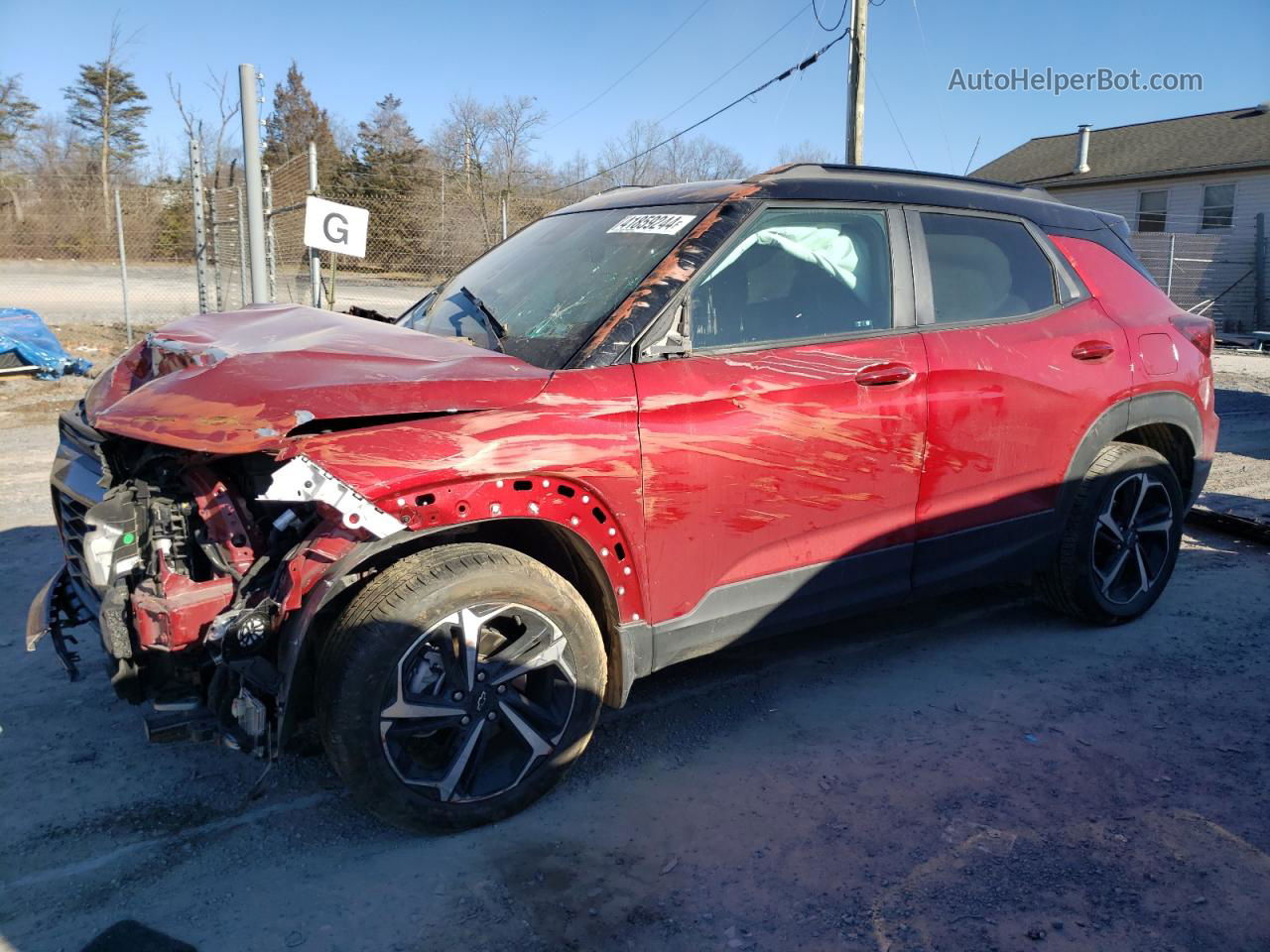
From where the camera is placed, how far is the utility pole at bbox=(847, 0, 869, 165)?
15.5m

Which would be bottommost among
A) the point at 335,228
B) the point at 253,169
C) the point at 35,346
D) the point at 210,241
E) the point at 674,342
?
the point at 35,346

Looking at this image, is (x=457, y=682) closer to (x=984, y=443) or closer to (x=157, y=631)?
(x=157, y=631)

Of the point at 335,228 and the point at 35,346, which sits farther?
the point at 35,346

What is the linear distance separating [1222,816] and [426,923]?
2.49 metres

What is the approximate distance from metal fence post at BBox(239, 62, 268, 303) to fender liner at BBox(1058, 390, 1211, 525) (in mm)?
6995

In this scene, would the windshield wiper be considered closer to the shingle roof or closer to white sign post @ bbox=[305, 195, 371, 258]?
white sign post @ bbox=[305, 195, 371, 258]

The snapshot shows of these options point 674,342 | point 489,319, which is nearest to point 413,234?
point 489,319

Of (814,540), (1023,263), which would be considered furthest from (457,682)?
(1023,263)

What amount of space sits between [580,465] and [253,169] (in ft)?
23.8

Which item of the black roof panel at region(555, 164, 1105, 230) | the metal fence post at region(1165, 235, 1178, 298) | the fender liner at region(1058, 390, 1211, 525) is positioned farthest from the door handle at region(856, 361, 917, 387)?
the metal fence post at region(1165, 235, 1178, 298)

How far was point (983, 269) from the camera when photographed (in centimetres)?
393

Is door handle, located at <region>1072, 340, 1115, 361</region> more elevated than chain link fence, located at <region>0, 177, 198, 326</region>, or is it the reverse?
chain link fence, located at <region>0, 177, 198, 326</region>

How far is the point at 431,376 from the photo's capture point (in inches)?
107

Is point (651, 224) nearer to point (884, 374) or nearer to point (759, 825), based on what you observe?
point (884, 374)
